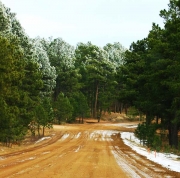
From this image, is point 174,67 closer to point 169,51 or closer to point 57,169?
point 169,51

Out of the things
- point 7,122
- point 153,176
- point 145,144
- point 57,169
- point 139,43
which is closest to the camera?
point 153,176

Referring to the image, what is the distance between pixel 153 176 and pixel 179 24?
15.6m

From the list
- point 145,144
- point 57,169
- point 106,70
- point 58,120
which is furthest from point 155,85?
point 106,70

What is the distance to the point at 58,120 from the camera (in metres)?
59.0

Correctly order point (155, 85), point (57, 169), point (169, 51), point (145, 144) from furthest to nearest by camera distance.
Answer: point (145, 144)
point (155, 85)
point (169, 51)
point (57, 169)

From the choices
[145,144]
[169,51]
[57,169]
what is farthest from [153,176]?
[145,144]

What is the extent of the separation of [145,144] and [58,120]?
30.4m

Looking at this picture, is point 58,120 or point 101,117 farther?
point 101,117

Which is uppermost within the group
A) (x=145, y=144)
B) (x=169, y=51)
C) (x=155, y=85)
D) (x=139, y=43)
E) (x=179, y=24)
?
(x=139, y=43)

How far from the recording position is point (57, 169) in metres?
13.7

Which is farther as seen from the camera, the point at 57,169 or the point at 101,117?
the point at 101,117

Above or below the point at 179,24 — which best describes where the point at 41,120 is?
below

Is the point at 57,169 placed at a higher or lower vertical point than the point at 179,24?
lower

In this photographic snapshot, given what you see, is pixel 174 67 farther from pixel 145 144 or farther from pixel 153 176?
pixel 153 176
